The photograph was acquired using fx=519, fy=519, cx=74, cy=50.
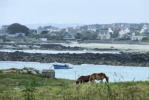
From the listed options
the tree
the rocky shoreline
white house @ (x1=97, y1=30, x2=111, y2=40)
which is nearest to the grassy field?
the rocky shoreline

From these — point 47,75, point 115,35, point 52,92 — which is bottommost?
point 115,35

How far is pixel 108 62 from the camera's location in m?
55.5

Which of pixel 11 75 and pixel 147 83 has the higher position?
pixel 147 83

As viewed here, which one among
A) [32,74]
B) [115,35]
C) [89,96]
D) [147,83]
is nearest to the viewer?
[89,96]

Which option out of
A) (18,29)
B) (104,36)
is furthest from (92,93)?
(18,29)

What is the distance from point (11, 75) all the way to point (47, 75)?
2.13 metres

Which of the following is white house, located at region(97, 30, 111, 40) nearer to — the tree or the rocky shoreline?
the tree

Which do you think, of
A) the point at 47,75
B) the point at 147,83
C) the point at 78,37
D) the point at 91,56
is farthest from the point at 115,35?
the point at 147,83

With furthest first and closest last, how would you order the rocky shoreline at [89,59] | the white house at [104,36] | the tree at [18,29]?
the tree at [18,29] → the white house at [104,36] → the rocky shoreline at [89,59]

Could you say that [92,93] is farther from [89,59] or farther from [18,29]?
[18,29]

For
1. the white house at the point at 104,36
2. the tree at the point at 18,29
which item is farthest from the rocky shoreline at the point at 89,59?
the tree at the point at 18,29

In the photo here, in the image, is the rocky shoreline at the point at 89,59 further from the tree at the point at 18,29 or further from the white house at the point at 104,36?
the tree at the point at 18,29

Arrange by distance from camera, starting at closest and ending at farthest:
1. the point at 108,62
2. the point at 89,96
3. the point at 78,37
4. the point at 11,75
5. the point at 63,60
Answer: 1. the point at 89,96
2. the point at 11,75
3. the point at 108,62
4. the point at 63,60
5. the point at 78,37

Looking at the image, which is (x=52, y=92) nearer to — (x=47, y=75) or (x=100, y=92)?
(x=100, y=92)
